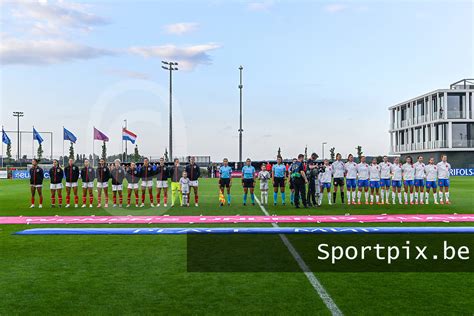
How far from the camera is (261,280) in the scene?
6750 mm

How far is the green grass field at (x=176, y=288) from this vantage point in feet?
18.1

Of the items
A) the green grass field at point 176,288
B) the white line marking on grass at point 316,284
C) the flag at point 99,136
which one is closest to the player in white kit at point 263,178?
the white line marking on grass at point 316,284

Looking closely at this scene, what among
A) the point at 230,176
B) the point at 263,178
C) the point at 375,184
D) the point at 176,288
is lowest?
the point at 176,288

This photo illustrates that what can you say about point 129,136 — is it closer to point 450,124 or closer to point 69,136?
point 69,136

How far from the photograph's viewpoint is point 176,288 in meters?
6.37

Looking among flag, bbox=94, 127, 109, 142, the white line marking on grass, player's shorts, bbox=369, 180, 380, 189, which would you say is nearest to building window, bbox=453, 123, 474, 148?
flag, bbox=94, 127, 109, 142

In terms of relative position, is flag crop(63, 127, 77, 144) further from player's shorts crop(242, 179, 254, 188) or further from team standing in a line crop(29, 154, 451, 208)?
player's shorts crop(242, 179, 254, 188)

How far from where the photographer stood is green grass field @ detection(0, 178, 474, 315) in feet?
18.1

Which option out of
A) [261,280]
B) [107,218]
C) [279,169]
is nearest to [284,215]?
[279,169]

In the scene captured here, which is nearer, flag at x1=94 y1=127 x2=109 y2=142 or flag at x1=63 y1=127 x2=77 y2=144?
flag at x1=94 y1=127 x2=109 y2=142

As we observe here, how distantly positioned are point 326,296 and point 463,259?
337 cm

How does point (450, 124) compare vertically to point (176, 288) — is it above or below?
above

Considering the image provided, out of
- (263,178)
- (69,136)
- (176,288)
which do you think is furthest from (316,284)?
(69,136)

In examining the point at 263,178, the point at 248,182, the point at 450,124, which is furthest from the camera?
the point at 450,124
